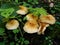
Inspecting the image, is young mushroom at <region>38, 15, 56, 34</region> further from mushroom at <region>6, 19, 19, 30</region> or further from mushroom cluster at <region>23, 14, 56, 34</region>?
mushroom at <region>6, 19, 19, 30</region>

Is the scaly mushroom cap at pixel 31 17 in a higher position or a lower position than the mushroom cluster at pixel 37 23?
higher

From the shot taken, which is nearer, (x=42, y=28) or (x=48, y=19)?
(x=42, y=28)

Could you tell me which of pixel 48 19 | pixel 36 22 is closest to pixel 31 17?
pixel 36 22

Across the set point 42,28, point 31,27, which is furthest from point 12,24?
point 42,28

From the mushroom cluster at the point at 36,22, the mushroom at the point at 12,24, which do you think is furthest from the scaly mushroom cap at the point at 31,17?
the mushroom at the point at 12,24

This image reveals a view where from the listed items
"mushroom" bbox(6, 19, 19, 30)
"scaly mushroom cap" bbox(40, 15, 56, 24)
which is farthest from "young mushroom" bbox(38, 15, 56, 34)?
"mushroom" bbox(6, 19, 19, 30)

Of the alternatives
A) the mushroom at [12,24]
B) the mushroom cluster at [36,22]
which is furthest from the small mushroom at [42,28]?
the mushroom at [12,24]

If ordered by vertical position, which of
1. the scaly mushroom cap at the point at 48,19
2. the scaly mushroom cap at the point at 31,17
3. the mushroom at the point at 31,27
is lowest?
the mushroom at the point at 31,27

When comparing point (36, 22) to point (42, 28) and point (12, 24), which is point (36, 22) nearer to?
point (42, 28)

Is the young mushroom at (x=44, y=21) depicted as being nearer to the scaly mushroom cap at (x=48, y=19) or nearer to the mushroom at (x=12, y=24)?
the scaly mushroom cap at (x=48, y=19)

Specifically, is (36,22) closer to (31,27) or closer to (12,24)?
(31,27)
